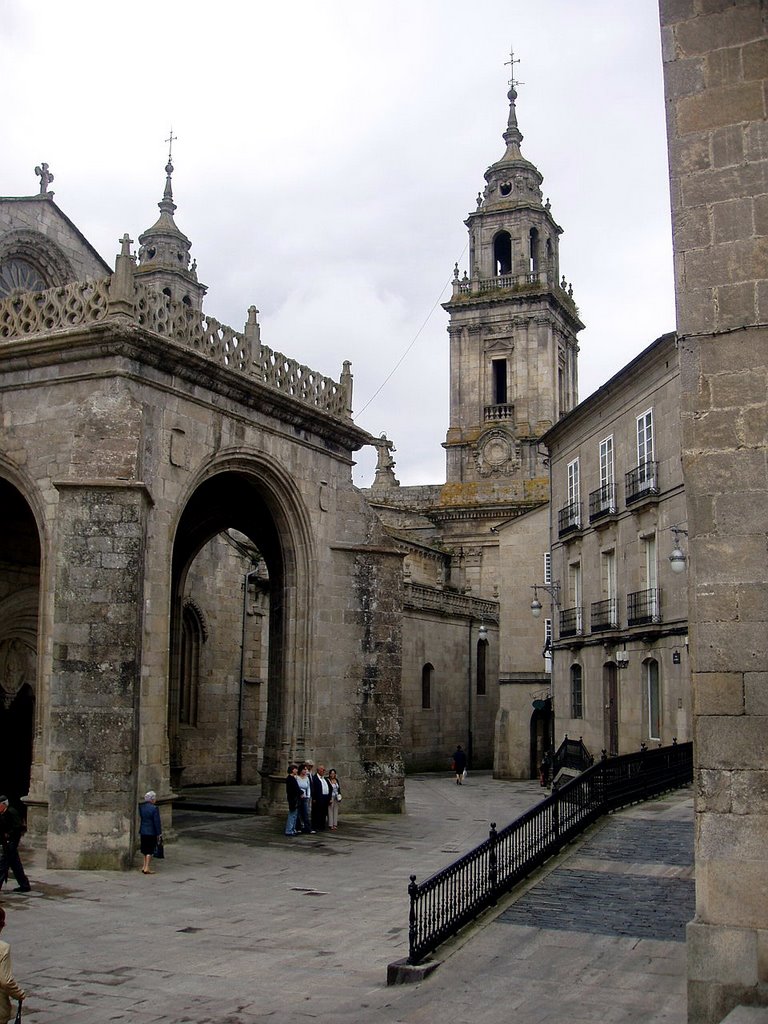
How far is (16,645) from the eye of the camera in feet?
64.2

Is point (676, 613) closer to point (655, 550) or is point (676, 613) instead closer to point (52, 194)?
point (655, 550)

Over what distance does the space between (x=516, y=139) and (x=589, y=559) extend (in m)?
34.3

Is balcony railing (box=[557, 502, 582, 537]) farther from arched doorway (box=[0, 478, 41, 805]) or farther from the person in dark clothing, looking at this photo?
arched doorway (box=[0, 478, 41, 805])

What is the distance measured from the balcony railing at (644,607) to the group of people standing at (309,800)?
850 centimetres

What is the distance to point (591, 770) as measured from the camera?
1533 cm

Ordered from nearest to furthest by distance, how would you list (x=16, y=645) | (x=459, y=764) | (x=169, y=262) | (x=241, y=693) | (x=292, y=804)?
1. (x=292, y=804)
2. (x=16, y=645)
3. (x=241, y=693)
4. (x=459, y=764)
5. (x=169, y=262)

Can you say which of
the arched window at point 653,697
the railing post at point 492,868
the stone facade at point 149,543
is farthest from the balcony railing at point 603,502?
the railing post at point 492,868

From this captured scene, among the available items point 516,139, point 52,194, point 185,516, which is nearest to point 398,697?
point 185,516

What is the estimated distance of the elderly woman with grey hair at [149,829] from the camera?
13969 mm

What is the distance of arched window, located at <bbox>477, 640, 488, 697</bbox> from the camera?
4038 cm

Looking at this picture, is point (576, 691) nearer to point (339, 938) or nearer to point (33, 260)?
point (33, 260)

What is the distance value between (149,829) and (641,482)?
552 inches

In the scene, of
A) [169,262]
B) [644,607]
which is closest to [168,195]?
[169,262]

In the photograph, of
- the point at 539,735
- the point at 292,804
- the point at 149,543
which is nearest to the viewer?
the point at 149,543
